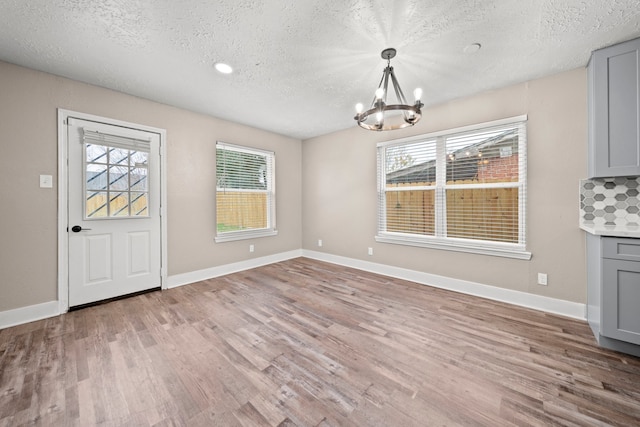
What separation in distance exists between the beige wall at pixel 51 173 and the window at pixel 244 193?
0.16m

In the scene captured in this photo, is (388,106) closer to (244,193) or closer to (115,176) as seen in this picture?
(244,193)

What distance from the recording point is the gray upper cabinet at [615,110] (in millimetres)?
2113

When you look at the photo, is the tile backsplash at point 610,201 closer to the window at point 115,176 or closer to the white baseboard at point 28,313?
the window at point 115,176

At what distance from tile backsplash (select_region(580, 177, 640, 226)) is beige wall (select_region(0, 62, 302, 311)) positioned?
176 inches

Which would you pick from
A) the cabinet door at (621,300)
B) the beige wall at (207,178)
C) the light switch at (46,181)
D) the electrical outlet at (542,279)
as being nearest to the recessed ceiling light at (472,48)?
the beige wall at (207,178)

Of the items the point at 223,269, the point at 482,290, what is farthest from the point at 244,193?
the point at 482,290

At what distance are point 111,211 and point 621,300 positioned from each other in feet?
17.2

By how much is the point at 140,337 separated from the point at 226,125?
3275 millimetres

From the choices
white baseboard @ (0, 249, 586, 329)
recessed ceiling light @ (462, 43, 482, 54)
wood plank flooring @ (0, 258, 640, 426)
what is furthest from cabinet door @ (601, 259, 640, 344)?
recessed ceiling light @ (462, 43, 482, 54)

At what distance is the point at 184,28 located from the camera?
79.0 inches

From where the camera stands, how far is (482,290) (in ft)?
10.5

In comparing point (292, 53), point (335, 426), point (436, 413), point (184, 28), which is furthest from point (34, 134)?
point (436, 413)

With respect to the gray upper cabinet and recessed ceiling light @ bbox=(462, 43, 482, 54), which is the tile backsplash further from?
recessed ceiling light @ bbox=(462, 43, 482, 54)

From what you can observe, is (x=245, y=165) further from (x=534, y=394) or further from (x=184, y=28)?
(x=534, y=394)
